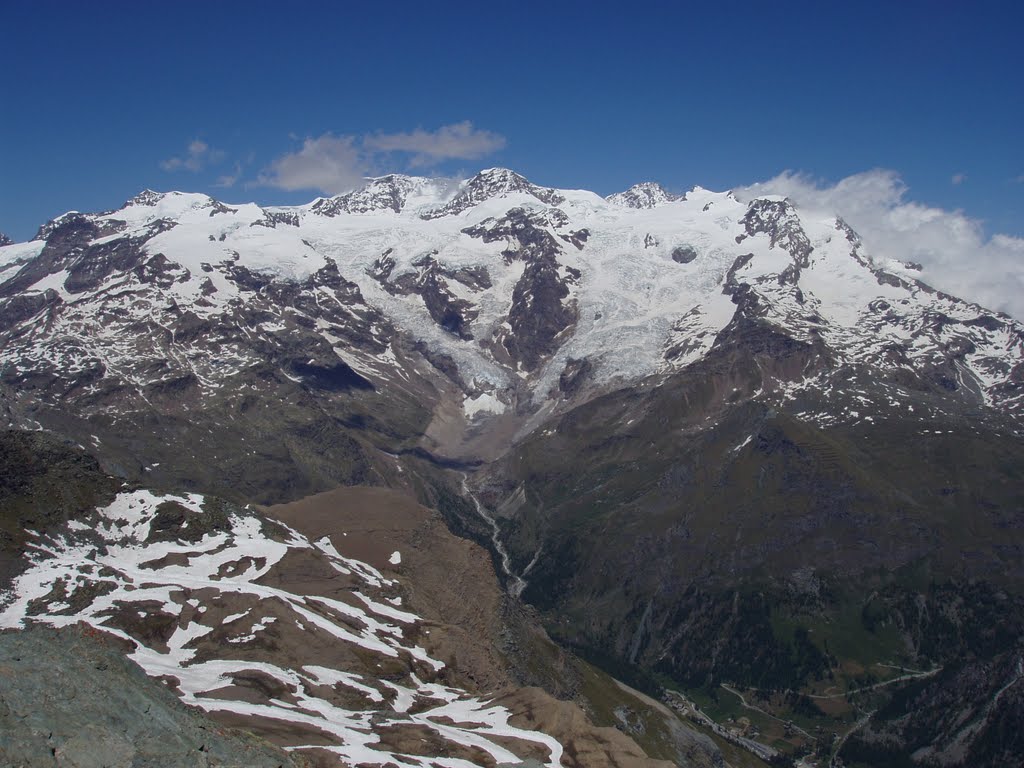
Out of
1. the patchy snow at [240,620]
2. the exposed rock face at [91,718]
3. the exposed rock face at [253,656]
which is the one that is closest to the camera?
the exposed rock face at [91,718]

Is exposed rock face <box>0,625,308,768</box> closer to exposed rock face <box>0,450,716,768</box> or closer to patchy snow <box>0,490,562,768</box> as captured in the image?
exposed rock face <box>0,450,716,768</box>

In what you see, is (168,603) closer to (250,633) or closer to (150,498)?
(250,633)

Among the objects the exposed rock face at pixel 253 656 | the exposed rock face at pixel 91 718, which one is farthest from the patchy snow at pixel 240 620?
the exposed rock face at pixel 91 718

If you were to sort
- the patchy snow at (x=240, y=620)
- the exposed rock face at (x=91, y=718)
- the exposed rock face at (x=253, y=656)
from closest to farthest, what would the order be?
the exposed rock face at (x=91, y=718), the exposed rock face at (x=253, y=656), the patchy snow at (x=240, y=620)

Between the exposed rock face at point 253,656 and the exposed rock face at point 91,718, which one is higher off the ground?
the exposed rock face at point 91,718

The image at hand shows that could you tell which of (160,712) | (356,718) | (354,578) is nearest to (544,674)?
(354,578)

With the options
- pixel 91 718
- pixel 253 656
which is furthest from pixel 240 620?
pixel 91 718

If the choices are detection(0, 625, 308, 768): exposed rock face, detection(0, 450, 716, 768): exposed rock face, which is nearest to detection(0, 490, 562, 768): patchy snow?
detection(0, 450, 716, 768): exposed rock face

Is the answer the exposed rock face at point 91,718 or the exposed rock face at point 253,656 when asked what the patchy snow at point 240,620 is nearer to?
the exposed rock face at point 253,656
